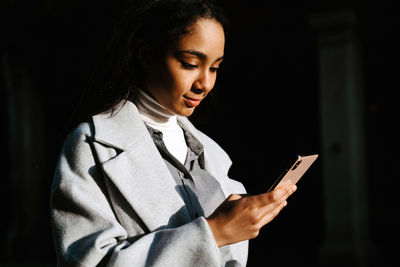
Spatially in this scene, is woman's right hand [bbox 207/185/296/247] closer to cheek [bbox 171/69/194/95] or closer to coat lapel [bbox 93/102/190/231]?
coat lapel [bbox 93/102/190/231]

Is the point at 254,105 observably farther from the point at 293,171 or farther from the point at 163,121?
the point at 293,171

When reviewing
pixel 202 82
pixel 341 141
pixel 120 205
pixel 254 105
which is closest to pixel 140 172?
pixel 120 205

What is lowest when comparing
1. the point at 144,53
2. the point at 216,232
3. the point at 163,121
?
the point at 216,232

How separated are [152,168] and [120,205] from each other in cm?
15

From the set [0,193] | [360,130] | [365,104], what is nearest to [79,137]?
[360,130]

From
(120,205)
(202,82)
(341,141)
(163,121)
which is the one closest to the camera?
(120,205)

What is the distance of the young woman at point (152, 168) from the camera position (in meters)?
1.25

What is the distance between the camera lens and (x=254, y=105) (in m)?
7.29

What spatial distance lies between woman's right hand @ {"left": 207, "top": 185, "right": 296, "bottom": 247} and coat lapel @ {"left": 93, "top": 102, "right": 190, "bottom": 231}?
15 cm

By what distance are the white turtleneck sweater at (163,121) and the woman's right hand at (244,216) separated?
0.37m

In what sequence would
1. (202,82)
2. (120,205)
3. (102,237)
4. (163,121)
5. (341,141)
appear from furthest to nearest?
(341,141) < (163,121) < (202,82) < (120,205) < (102,237)

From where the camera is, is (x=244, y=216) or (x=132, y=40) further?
(x=132, y=40)

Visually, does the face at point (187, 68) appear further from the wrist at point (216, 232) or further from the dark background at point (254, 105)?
the dark background at point (254, 105)

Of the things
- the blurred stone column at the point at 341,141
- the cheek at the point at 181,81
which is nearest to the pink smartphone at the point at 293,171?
the cheek at the point at 181,81
